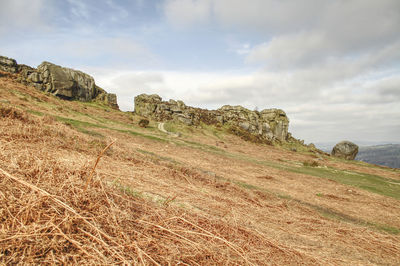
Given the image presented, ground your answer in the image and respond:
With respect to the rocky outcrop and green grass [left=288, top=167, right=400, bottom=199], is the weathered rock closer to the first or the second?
the rocky outcrop

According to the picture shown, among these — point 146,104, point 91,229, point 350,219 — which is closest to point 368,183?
point 350,219

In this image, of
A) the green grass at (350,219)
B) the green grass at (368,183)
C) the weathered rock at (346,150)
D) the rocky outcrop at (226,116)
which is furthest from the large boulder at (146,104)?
the weathered rock at (346,150)

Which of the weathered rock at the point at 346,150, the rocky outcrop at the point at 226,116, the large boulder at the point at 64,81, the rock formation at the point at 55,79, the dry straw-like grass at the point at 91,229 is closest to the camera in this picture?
the dry straw-like grass at the point at 91,229

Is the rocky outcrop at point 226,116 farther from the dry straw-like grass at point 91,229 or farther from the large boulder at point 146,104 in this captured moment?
the dry straw-like grass at point 91,229

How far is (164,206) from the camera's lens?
365 cm

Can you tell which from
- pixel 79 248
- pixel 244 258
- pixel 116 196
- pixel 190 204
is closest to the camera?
pixel 79 248

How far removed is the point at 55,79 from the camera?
118ft

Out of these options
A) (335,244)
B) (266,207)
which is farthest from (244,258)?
(266,207)

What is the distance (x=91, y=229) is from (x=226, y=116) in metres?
53.2

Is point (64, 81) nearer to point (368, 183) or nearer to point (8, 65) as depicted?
point (8, 65)

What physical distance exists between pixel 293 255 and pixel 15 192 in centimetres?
424

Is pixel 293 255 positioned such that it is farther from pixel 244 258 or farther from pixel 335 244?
pixel 335 244

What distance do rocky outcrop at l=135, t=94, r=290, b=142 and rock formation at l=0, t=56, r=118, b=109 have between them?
12363mm

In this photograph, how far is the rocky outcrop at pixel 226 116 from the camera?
149ft
